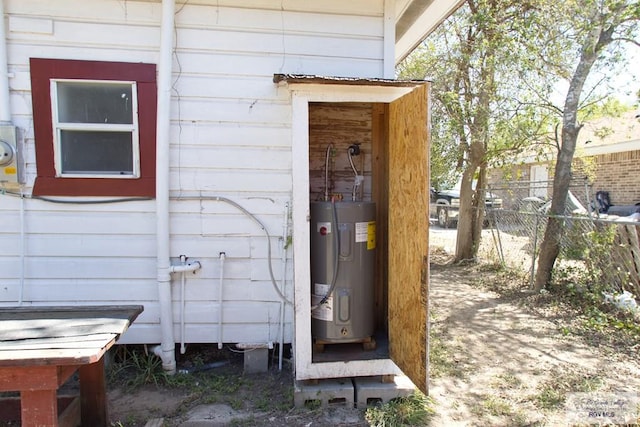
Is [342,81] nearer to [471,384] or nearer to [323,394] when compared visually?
[323,394]

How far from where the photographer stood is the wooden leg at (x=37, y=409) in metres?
1.91

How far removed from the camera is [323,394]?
271 centimetres

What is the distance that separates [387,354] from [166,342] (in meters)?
1.74

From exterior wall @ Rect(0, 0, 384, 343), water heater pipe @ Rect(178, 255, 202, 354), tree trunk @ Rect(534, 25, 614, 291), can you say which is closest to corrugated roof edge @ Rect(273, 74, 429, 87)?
exterior wall @ Rect(0, 0, 384, 343)

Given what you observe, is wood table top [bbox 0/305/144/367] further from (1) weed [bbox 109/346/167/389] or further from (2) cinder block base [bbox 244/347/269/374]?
(2) cinder block base [bbox 244/347/269/374]

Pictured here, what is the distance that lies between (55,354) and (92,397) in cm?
81

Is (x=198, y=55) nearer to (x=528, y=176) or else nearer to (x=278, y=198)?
(x=278, y=198)

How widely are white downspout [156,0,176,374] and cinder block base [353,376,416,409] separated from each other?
59.4 inches

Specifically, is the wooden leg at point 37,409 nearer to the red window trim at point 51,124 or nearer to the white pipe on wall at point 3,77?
the red window trim at point 51,124

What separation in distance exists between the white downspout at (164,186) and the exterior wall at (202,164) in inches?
4.1

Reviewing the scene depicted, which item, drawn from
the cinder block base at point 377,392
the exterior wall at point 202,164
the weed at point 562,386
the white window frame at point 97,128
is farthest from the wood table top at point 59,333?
the weed at point 562,386

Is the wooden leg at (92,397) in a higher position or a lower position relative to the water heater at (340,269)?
lower

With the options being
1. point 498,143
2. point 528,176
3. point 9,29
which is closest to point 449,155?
point 498,143

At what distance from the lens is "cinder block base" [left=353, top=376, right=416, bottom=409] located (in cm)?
274
